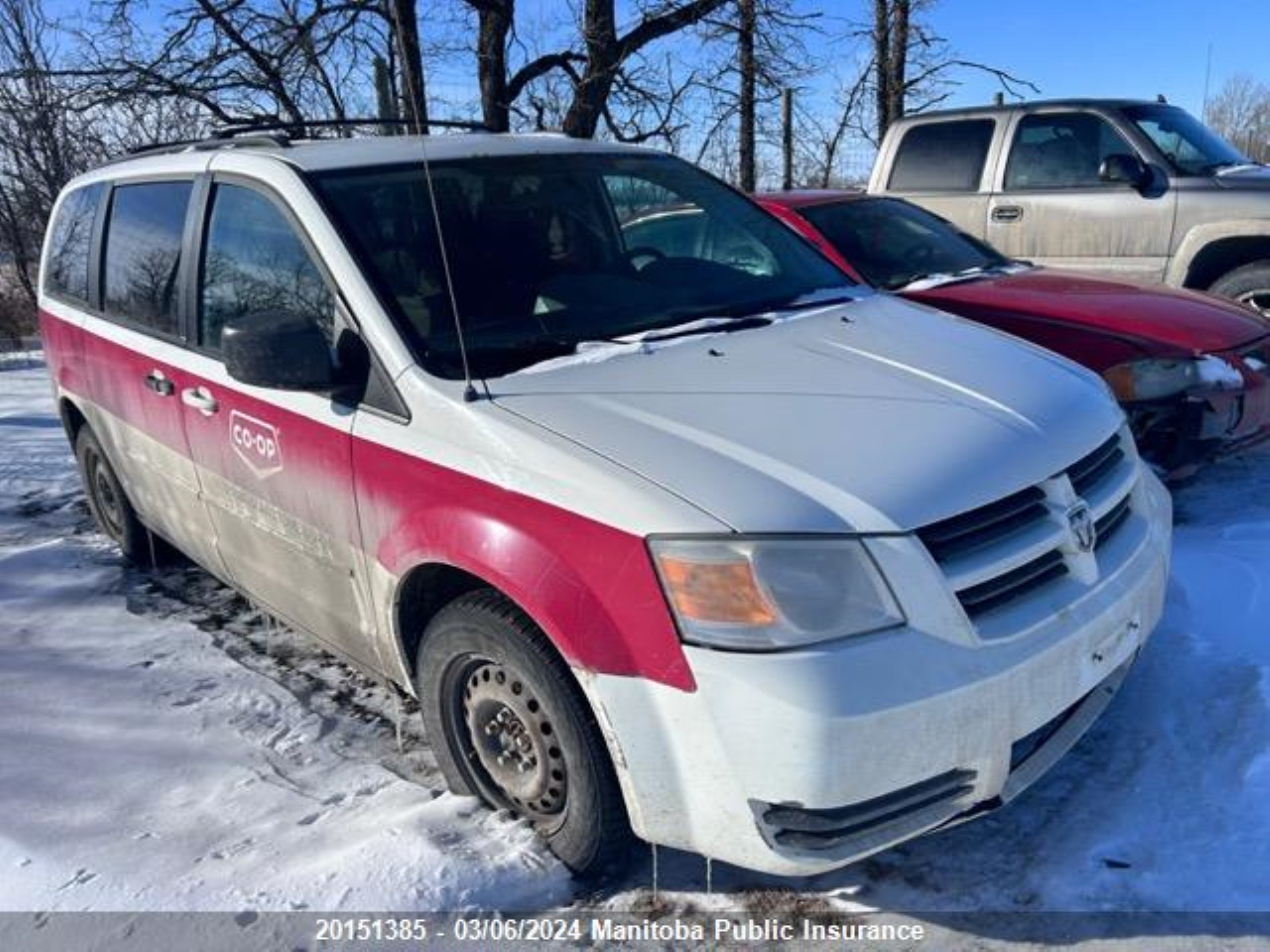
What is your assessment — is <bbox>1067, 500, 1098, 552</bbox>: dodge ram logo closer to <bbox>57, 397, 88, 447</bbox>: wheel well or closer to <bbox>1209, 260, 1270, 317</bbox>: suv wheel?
<bbox>57, 397, 88, 447</bbox>: wheel well

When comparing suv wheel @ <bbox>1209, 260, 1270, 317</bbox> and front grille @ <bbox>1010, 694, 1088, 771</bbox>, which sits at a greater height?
suv wheel @ <bbox>1209, 260, 1270, 317</bbox>

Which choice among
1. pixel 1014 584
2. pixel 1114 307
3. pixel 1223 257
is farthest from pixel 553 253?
pixel 1223 257

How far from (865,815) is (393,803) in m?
1.40

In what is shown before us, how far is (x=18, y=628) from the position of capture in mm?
4266

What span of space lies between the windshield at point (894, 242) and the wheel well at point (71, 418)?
386 cm

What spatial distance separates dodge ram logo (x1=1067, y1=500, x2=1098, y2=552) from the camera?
2420 mm

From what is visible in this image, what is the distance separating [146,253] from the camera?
13.2ft

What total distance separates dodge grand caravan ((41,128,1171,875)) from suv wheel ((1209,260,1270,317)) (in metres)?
4.08

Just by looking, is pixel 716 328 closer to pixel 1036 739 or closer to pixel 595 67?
pixel 1036 739

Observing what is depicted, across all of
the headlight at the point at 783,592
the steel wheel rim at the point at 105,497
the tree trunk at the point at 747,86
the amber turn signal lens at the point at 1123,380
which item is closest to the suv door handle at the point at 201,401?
the steel wheel rim at the point at 105,497

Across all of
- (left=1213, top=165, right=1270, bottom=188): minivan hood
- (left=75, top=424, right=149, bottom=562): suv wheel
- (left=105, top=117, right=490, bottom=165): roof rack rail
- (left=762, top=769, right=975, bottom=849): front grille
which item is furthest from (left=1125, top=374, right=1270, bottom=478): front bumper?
(left=75, top=424, right=149, bottom=562): suv wheel

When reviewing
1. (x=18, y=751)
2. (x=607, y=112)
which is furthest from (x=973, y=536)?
(x=607, y=112)

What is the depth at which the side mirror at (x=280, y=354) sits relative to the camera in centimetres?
271

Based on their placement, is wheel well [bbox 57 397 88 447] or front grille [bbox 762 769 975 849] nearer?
front grille [bbox 762 769 975 849]
